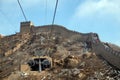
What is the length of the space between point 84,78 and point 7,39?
110ft

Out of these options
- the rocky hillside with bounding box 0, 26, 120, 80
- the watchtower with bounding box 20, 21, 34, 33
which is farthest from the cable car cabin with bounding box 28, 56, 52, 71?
the watchtower with bounding box 20, 21, 34, 33

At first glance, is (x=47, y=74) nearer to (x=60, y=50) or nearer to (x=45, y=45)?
(x=60, y=50)

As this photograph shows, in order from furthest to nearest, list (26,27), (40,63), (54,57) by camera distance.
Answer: (26,27) < (54,57) < (40,63)

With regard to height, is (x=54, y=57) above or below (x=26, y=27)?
below

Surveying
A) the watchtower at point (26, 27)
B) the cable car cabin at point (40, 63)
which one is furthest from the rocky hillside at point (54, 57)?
the watchtower at point (26, 27)

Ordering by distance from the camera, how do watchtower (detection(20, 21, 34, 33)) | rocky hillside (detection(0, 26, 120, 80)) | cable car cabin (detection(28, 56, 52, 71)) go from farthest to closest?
watchtower (detection(20, 21, 34, 33)), cable car cabin (detection(28, 56, 52, 71)), rocky hillside (detection(0, 26, 120, 80))

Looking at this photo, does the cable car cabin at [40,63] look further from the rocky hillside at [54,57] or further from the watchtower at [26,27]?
the watchtower at [26,27]

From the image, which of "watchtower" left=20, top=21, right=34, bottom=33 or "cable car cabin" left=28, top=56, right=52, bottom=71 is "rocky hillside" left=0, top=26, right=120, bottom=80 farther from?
"watchtower" left=20, top=21, right=34, bottom=33

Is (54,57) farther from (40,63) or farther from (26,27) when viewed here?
(26,27)

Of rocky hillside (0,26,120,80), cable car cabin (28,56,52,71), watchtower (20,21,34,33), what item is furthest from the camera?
watchtower (20,21,34,33)

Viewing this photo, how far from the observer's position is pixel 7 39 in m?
64.1

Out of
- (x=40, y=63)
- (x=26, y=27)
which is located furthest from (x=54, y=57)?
(x=26, y=27)

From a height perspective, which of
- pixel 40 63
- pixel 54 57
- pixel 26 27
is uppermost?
pixel 26 27

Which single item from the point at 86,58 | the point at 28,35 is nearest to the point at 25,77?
the point at 86,58
